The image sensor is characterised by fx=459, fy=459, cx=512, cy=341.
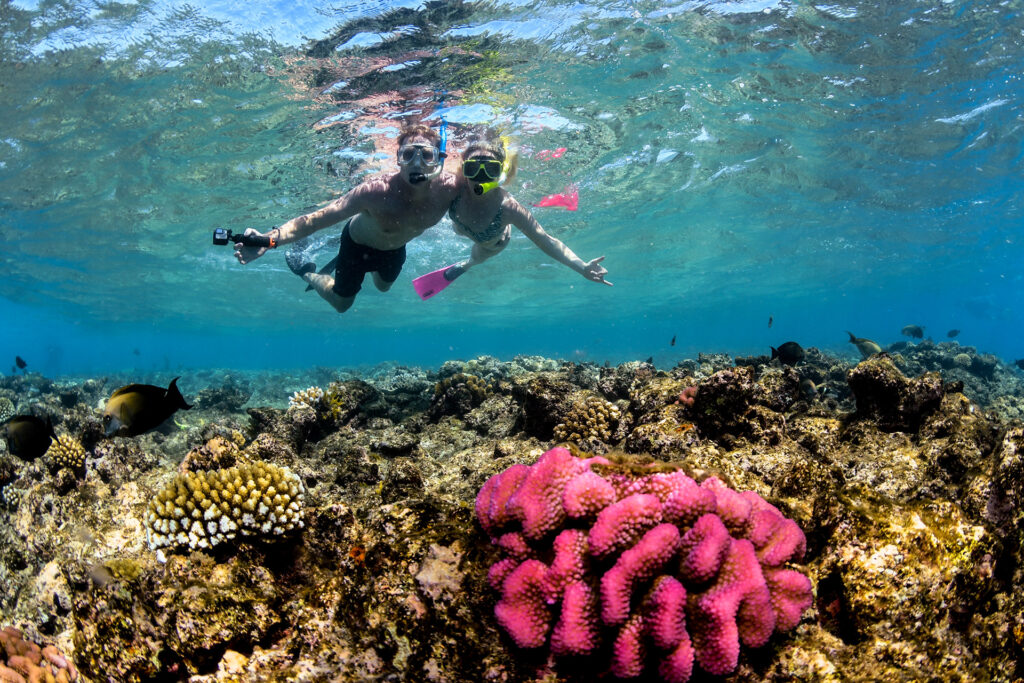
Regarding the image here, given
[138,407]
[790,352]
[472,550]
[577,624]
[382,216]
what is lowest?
[790,352]

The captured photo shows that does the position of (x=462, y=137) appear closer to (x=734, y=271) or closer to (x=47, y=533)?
(x=47, y=533)

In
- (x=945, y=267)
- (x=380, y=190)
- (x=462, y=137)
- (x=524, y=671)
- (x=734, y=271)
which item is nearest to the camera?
(x=524, y=671)

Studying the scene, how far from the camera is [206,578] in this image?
3025 millimetres

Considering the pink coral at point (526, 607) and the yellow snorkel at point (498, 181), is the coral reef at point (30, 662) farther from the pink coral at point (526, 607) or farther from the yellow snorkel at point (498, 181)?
the yellow snorkel at point (498, 181)

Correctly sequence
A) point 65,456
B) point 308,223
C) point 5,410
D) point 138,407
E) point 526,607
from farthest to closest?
point 5,410 < point 308,223 < point 65,456 < point 138,407 < point 526,607

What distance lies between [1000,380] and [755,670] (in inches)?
901

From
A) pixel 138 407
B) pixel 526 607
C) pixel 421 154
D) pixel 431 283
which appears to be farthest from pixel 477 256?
pixel 526 607

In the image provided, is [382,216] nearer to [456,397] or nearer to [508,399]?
[456,397]

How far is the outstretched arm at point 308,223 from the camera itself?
251 inches

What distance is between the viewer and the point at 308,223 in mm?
7242

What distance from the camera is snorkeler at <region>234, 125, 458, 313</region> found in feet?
24.2

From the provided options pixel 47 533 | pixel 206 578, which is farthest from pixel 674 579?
pixel 47 533

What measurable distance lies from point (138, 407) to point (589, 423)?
443cm

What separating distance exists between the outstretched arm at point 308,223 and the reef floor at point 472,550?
2.50m
